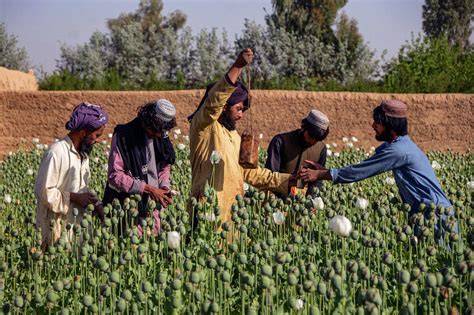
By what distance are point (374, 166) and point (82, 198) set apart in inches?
80.8

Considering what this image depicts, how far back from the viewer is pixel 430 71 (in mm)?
21391

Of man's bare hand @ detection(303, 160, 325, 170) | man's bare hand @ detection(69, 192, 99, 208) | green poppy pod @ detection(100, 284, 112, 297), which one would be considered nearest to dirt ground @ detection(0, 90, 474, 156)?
man's bare hand @ detection(303, 160, 325, 170)

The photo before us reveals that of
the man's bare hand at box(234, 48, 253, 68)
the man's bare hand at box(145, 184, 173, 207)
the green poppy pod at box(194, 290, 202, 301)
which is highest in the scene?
the man's bare hand at box(234, 48, 253, 68)

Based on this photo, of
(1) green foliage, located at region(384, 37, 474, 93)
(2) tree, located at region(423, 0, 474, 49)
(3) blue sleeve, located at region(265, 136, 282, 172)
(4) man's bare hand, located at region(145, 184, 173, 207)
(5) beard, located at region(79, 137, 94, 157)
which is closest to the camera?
(5) beard, located at region(79, 137, 94, 157)

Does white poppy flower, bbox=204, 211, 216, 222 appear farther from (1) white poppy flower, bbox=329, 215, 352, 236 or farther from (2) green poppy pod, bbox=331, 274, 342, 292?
(2) green poppy pod, bbox=331, 274, 342, 292

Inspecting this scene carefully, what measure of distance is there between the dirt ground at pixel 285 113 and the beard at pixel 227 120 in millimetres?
11099

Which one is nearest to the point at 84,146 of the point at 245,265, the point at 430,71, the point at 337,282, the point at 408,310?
the point at 245,265

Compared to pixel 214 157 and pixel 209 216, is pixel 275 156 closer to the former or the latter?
pixel 214 157

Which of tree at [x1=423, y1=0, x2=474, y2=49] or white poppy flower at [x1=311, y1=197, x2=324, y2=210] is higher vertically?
tree at [x1=423, y1=0, x2=474, y2=49]

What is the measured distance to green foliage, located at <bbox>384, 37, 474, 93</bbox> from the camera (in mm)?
19328

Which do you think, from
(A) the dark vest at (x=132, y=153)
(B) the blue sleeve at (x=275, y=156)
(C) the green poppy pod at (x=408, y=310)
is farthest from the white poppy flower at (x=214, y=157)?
(C) the green poppy pod at (x=408, y=310)

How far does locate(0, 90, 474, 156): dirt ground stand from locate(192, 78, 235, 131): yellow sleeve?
37.1 ft

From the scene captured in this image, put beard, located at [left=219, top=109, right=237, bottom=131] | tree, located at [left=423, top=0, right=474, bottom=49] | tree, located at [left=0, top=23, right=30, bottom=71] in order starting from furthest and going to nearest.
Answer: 1. tree, located at [left=423, top=0, right=474, bottom=49]
2. tree, located at [left=0, top=23, right=30, bottom=71]
3. beard, located at [left=219, top=109, right=237, bottom=131]

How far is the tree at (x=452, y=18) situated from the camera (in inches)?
2224
